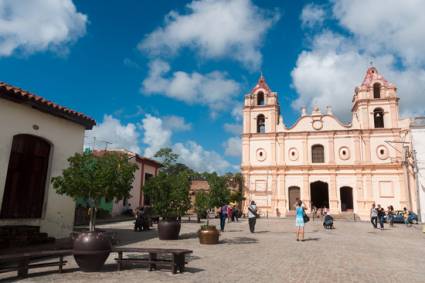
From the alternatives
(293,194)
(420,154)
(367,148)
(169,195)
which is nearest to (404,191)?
(367,148)

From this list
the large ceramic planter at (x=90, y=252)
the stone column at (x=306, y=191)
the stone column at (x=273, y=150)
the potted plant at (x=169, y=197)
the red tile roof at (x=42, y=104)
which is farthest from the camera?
the stone column at (x=273, y=150)

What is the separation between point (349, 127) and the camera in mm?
35406

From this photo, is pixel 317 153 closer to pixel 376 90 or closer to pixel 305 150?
pixel 305 150

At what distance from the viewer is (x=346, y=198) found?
35.7 metres

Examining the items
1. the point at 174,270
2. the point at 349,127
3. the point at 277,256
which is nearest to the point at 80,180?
the point at 174,270

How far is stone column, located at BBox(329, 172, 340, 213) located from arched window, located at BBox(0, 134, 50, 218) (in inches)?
1134

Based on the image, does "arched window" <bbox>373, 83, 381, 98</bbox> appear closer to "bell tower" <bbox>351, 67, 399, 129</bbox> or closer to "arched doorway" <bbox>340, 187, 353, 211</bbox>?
"bell tower" <bbox>351, 67, 399, 129</bbox>

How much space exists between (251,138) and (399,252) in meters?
27.0

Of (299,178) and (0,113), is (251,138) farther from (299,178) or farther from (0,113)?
(0,113)

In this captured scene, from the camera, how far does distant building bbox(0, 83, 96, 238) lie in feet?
32.3

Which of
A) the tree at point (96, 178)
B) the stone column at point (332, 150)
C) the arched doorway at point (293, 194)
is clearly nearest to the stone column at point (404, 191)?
the stone column at point (332, 150)

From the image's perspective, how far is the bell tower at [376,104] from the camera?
3397 cm

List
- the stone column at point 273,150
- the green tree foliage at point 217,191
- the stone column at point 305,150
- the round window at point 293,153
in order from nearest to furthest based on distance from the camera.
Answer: the green tree foliage at point 217,191 → the stone column at point 305,150 → the round window at point 293,153 → the stone column at point 273,150

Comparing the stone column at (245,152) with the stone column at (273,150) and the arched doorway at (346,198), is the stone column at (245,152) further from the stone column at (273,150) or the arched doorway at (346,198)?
the arched doorway at (346,198)
